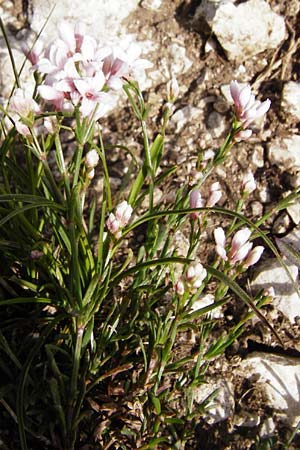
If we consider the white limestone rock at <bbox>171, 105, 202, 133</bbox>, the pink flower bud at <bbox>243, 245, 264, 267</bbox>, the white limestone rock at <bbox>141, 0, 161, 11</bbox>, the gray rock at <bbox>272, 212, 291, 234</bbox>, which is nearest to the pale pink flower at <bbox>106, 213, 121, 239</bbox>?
the pink flower bud at <bbox>243, 245, 264, 267</bbox>

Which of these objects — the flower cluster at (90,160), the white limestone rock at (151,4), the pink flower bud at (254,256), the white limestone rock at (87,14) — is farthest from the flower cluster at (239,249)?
the white limestone rock at (151,4)

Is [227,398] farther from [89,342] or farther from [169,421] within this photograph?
[89,342]

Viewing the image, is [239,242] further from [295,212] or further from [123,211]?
[295,212]

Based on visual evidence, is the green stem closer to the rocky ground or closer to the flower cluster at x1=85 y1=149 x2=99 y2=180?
the flower cluster at x1=85 y1=149 x2=99 y2=180

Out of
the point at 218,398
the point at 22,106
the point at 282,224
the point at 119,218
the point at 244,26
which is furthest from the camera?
the point at 244,26

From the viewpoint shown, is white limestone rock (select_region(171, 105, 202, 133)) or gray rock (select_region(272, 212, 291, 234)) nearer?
gray rock (select_region(272, 212, 291, 234))

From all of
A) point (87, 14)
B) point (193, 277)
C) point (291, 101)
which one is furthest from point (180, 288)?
point (87, 14)
